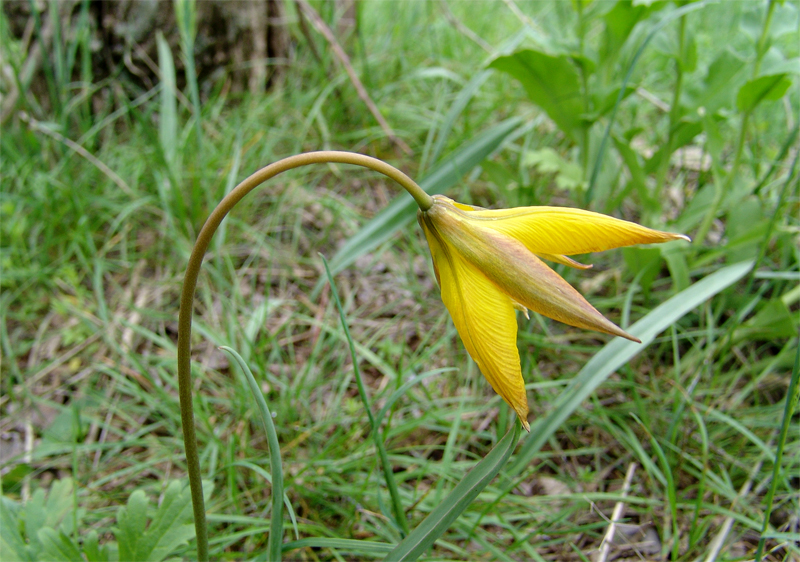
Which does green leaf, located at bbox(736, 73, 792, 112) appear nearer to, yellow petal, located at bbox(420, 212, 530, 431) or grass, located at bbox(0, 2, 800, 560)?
grass, located at bbox(0, 2, 800, 560)

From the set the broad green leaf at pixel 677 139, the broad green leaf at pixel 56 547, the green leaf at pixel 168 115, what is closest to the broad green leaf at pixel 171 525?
the broad green leaf at pixel 56 547

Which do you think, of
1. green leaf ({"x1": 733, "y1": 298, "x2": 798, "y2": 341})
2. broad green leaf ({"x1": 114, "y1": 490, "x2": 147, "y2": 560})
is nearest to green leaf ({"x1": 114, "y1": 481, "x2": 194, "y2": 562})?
broad green leaf ({"x1": 114, "y1": 490, "x2": 147, "y2": 560})

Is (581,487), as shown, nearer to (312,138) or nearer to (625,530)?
(625,530)

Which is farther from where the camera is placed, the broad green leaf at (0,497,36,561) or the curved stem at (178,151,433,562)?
the broad green leaf at (0,497,36,561)

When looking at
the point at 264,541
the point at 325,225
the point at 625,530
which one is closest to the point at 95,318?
the point at 325,225

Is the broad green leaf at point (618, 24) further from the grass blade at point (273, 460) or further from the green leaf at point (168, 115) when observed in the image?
the green leaf at point (168, 115)

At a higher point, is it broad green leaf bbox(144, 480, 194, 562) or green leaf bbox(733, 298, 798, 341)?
green leaf bbox(733, 298, 798, 341)
